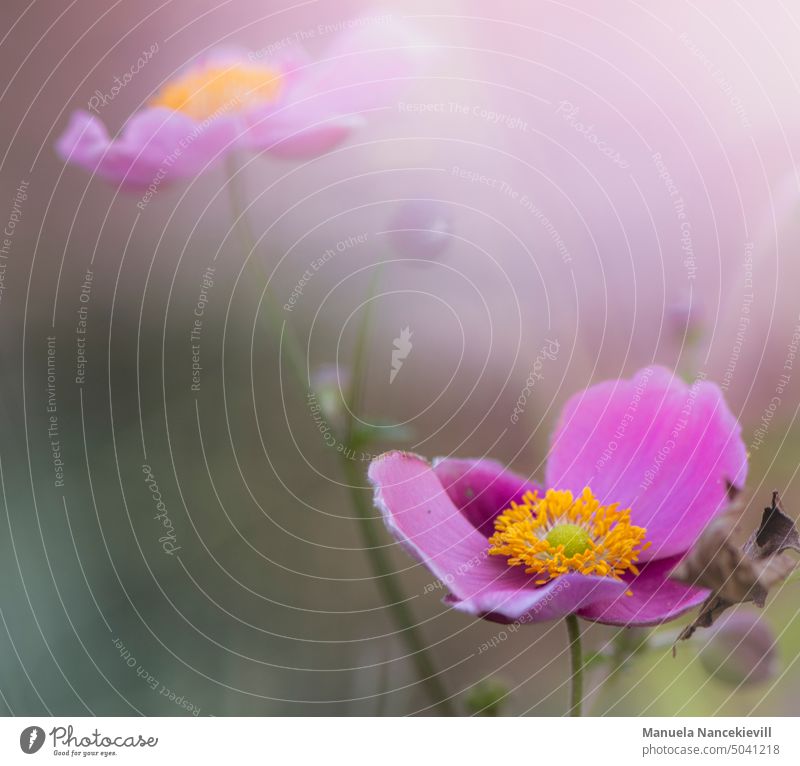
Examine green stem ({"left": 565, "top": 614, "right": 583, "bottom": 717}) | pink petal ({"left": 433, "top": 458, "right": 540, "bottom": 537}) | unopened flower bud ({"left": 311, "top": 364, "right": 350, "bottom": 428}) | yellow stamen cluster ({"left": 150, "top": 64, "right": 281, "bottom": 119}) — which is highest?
yellow stamen cluster ({"left": 150, "top": 64, "right": 281, "bottom": 119})

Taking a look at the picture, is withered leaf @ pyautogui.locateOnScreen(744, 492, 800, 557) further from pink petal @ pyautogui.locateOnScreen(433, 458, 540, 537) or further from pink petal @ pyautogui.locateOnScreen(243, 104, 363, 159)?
pink petal @ pyautogui.locateOnScreen(243, 104, 363, 159)

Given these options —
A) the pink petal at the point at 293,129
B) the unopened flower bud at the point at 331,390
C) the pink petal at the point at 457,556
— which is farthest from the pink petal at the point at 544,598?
the pink petal at the point at 293,129

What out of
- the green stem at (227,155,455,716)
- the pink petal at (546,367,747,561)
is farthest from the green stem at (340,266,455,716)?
the pink petal at (546,367,747,561)

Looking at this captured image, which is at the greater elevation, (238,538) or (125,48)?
(125,48)

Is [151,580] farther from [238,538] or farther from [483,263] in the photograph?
[483,263]

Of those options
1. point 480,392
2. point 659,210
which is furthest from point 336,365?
point 659,210

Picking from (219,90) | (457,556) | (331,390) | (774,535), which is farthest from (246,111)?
(774,535)
